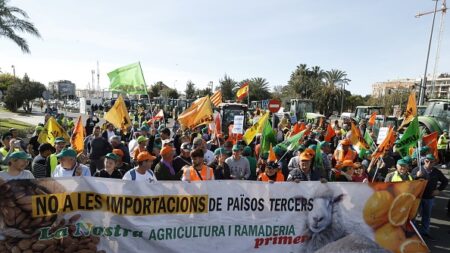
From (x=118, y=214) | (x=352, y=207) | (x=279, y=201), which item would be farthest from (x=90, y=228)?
(x=352, y=207)

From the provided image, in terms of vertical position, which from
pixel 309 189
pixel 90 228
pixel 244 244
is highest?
pixel 309 189

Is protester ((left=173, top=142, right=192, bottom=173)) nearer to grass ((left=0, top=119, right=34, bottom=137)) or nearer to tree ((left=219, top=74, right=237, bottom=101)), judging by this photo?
grass ((left=0, top=119, right=34, bottom=137))

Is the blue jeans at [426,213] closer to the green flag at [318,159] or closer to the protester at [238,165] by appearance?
the green flag at [318,159]

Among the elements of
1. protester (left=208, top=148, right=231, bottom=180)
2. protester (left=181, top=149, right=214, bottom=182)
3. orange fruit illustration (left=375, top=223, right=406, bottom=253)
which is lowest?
orange fruit illustration (left=375, top=223, right=406, bottom=253)

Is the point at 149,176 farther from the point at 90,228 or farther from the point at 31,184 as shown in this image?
the point at 31,184

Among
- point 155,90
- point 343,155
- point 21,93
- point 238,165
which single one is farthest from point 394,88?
point 238,165

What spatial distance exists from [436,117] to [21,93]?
38.7 metres

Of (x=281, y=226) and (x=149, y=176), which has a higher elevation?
(x=149, y=176)

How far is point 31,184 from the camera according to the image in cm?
405

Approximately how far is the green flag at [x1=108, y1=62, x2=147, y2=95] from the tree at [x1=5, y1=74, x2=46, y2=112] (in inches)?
1366

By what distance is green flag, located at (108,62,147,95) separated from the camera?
29.3ft

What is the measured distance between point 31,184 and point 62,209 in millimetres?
440

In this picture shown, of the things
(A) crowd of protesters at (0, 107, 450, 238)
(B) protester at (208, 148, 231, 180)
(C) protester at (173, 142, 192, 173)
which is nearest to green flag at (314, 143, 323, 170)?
(A) crowd of protesters at (0, 107, 450, 238)

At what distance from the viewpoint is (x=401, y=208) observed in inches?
208
